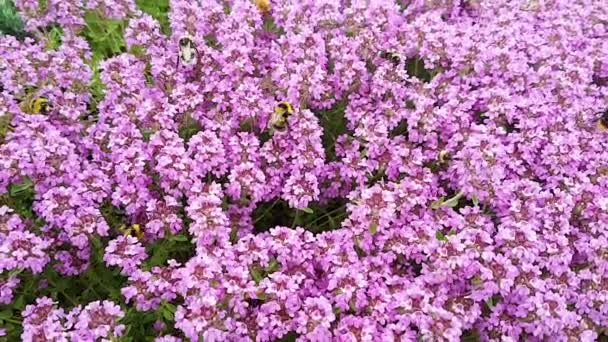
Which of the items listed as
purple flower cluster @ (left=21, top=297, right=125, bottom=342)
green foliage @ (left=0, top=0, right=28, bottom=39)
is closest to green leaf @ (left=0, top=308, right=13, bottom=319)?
purple flower cluster @ (left=21, top=297, right=125, bottom=342)

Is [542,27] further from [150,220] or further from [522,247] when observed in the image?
[150,220]

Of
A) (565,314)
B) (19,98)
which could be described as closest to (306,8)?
(19,98)

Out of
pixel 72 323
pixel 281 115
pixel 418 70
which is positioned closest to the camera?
pixel 72 323

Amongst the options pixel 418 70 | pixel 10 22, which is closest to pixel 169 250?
pixel 418 70

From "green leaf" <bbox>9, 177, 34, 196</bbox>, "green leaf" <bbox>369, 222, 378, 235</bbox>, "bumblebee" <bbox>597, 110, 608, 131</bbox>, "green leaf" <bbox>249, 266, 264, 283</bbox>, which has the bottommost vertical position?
"green leaf" <bbox>249, 266, 264, 283</bbox>

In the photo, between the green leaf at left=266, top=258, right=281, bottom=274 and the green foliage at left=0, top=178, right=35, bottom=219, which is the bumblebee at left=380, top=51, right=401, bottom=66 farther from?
the green foliage at left=0, top=178, right=35, bottom=219

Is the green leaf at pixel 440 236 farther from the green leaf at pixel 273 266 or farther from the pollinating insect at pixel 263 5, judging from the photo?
the pollinating insect at pixel 263 5

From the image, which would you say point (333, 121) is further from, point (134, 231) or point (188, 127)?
point (134, 231)
